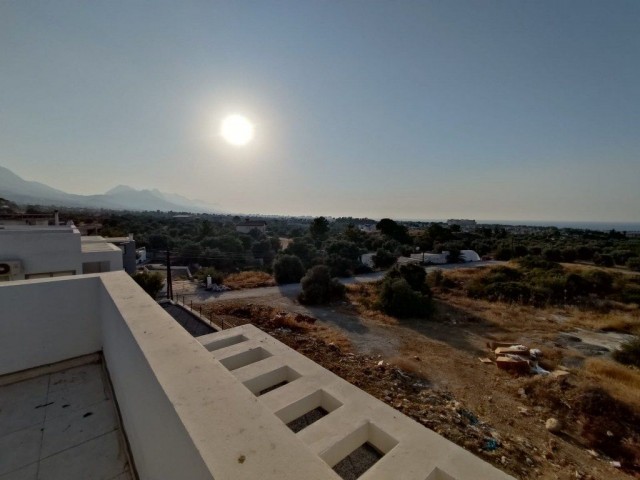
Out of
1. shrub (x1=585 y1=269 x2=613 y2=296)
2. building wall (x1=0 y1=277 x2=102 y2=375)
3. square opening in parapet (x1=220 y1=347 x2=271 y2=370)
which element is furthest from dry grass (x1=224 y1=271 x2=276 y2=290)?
shrub (x1=585 y1=269 x2=613 y2=296)

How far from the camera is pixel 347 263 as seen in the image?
25.2 m

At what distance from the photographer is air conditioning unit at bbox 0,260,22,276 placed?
698cm

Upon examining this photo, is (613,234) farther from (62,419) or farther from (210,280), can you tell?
(62,419)

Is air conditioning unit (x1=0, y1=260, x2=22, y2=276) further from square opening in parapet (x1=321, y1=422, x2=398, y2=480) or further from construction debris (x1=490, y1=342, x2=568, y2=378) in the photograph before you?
construction debris (x1=490, y1=342, x2=568, y2=378)

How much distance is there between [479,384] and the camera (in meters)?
8.33

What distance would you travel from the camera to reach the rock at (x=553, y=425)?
6461mm

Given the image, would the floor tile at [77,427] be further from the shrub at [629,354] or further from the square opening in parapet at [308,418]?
the shrub at [629,354]

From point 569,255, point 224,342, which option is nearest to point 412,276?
point 224,342

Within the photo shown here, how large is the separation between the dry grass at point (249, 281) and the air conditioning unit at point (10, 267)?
12200 mm

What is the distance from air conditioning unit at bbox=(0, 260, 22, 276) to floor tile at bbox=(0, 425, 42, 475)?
7.37 m

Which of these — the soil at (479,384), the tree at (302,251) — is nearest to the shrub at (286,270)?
the tree at (302,251)

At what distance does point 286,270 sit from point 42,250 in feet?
47.6

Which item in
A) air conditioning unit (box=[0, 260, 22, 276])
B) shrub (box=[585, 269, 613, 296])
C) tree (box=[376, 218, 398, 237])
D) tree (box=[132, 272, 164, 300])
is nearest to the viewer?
air conditioning unit (box=[0, 260, 22, 276])

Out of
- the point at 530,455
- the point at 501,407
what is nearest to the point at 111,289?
the point at 530,455
